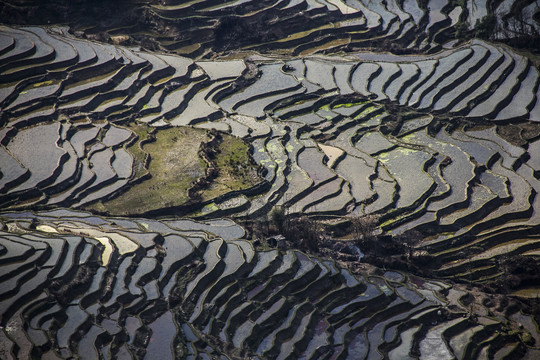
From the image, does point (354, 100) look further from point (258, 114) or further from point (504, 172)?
point (504, 172)

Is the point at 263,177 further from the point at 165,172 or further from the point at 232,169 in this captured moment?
the point at 165,172

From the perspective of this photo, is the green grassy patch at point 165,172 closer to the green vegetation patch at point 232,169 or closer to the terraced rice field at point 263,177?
the terraced rice field at point 263,177

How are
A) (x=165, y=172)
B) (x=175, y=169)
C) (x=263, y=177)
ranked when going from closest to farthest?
(x=263, y=177) → (x=165, y=172) → (x=175, y=169)

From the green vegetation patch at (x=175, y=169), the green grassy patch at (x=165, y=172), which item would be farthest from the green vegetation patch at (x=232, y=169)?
the green grassy patch at (x=165, y=172)

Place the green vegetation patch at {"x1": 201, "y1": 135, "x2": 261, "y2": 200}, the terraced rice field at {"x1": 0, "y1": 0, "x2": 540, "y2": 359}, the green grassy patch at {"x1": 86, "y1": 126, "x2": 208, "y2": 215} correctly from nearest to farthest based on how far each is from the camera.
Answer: the terraced rice field at {"x1": 0, "y1": 0, "x2": 540, "y2": 359}
the green grassy patch at {"x1": 86, "y1": 126, "x2": 208, "y2": 215}
the green vegetation patch at {"x1": 201, "y1": 135, "x2": 261, "y2": 200}

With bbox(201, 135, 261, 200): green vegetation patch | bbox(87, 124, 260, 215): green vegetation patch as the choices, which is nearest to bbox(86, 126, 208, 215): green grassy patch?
bbox(87, 124, 260, 215): green vegetation patch

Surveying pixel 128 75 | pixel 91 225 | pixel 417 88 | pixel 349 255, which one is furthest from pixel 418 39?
pixel 91 225

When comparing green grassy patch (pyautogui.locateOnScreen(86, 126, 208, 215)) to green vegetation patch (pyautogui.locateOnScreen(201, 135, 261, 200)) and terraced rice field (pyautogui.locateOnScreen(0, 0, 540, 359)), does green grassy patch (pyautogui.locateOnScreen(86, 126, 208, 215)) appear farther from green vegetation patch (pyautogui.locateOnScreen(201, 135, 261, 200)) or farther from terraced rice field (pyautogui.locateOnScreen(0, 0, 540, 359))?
green vegetation patch (pyautogui.locateOnScreen(201, 135, 261, 200))

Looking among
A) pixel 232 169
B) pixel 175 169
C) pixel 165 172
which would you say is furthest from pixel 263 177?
pixel 165 172
